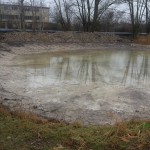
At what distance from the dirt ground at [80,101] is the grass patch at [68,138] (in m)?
1.65

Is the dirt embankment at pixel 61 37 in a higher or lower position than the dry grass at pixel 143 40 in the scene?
higher

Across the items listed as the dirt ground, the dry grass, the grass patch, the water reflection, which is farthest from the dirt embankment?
the grass patch

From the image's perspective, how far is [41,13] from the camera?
142 ft

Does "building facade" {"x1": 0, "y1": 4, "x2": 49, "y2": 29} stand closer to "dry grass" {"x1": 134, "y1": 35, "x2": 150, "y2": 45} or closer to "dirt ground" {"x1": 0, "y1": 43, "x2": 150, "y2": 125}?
"dry grass" {"x1": 134, "y1": 35, "x2": 150, "y2": 45}

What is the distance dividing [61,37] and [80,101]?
21874mm

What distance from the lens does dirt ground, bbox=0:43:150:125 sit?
320 inches

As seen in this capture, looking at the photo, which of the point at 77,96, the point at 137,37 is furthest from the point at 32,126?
the point at 137,37

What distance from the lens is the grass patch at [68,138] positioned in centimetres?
494

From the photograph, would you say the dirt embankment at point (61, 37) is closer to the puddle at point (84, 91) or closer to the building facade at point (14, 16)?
the building facade at point (14, 16)

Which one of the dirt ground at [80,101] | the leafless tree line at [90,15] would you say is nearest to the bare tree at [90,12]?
the leafless tree line at [90,15]

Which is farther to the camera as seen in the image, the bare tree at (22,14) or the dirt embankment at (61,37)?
the bare tree at (22,14)

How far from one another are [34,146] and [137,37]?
Result: 32.7 meters

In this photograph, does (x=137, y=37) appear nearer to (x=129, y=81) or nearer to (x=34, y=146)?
(x=129, y=81)

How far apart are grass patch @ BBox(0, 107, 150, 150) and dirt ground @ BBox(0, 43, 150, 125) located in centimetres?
165
